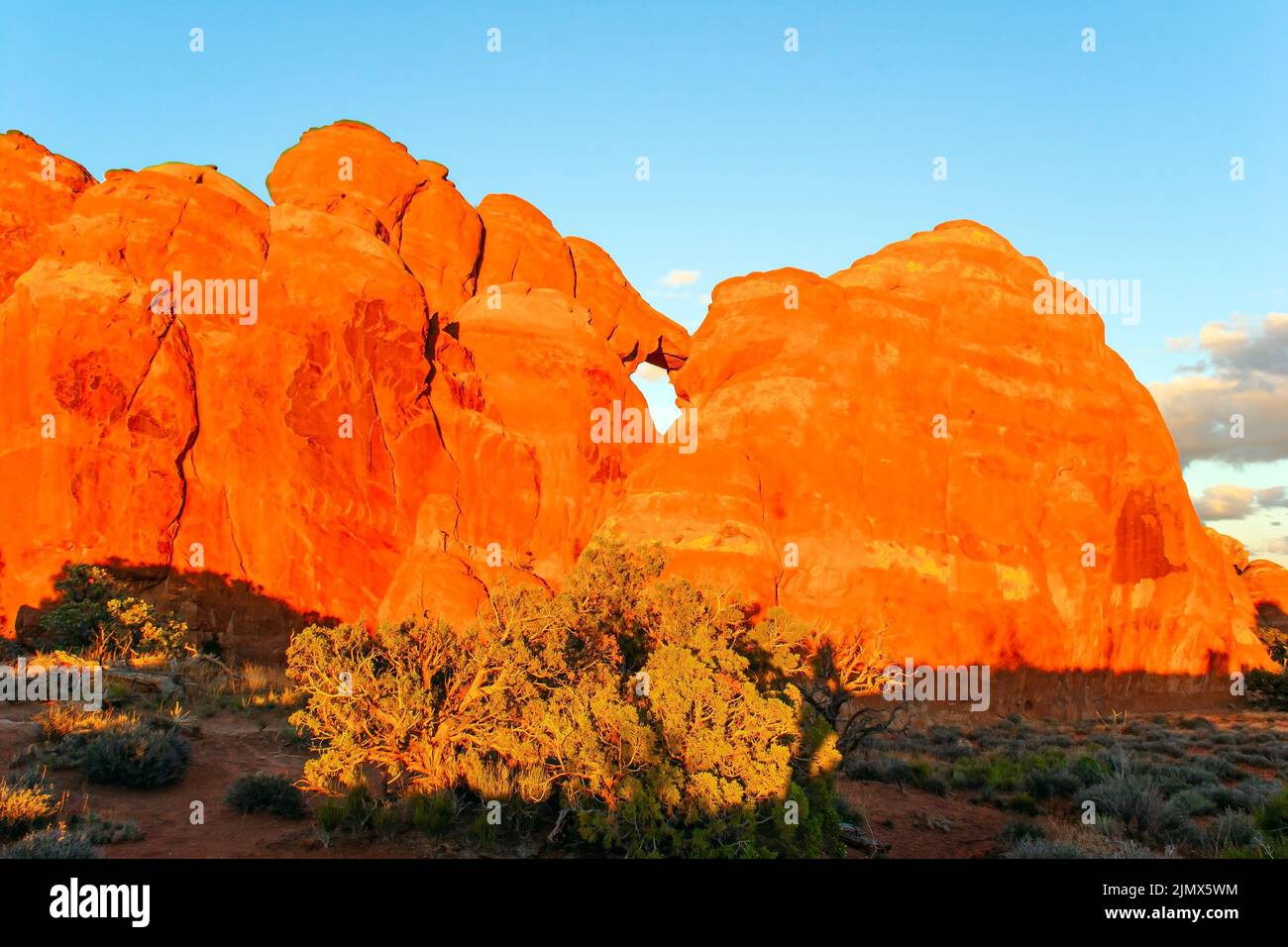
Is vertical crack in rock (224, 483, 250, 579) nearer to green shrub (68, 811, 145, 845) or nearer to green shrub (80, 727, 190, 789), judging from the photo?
green shrub (80, 727, 190, 789)

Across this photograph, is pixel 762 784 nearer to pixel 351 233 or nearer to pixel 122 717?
pixel 122 717

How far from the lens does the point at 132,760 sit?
11.2m

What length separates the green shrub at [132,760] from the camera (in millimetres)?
10984

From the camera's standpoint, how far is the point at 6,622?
2744 cm

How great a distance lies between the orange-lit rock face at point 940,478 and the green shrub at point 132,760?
19.0 m

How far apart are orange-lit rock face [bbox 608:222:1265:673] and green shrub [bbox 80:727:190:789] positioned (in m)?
19.0

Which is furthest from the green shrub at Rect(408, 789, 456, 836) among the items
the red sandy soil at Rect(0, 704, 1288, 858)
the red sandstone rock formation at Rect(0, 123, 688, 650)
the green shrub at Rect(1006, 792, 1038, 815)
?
the red sandstone rock formation at Rect(0, 123, 688, 650)

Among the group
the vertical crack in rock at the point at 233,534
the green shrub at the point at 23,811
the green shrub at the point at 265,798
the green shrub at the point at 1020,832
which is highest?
the vertical crack in rock at the point at 233,534

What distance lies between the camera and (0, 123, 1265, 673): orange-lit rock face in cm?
2998

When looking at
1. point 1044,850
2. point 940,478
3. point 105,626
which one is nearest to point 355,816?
point 1044,850

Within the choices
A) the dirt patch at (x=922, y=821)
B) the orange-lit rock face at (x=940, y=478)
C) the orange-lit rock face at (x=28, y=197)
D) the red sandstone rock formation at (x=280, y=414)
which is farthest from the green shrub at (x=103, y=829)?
the orange-lit rock face at (x=28, y=197)

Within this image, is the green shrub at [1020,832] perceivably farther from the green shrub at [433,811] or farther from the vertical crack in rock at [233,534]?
the vertical crack in rock at [233,534]

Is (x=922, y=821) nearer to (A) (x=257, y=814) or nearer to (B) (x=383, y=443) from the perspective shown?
(A) (x=257, y=814)
